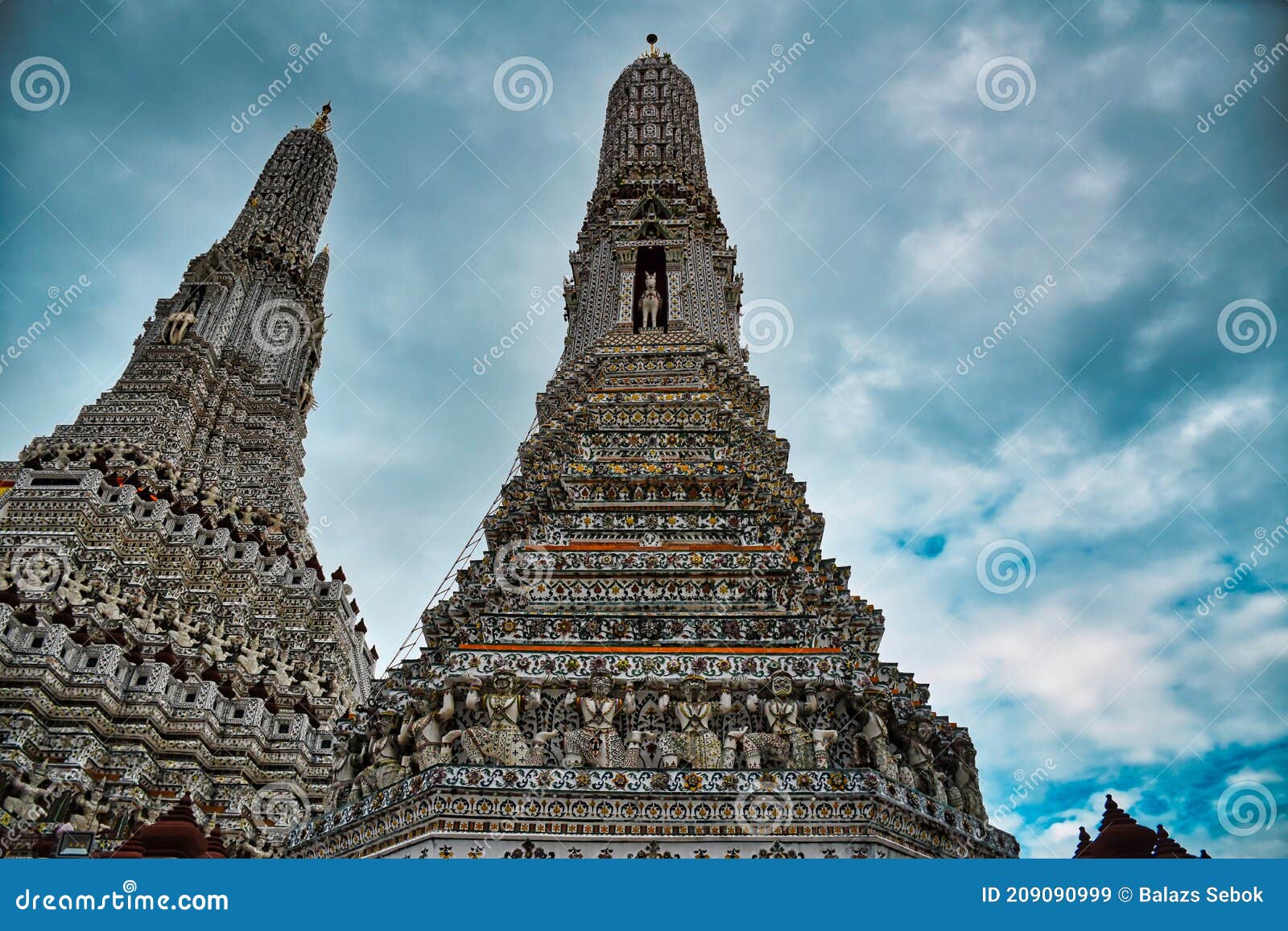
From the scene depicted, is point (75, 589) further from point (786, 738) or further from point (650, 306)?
point (786, 738)

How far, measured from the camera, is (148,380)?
2752cm

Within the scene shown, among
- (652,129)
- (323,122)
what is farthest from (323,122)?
(652,129)

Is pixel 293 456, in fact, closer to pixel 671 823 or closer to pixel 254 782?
pixel 254 782

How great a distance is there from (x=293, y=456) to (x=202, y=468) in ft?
12.6

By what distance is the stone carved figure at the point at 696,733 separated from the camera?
8.31 m

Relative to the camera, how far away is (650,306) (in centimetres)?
1814

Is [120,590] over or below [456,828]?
over

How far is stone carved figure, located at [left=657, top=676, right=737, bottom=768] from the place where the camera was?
27.3 feet

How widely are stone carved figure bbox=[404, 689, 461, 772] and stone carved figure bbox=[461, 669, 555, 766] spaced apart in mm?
178

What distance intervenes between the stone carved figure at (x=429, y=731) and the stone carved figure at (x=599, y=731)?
1.07 meters

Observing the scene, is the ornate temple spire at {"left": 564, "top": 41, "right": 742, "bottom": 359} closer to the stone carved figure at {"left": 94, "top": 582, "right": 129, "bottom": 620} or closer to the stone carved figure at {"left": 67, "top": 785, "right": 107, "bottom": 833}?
the stone carved figure at {"left": 94, "top": 582, "right": 129, "bottom": 620}

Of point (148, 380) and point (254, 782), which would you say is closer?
point (254, 782)
